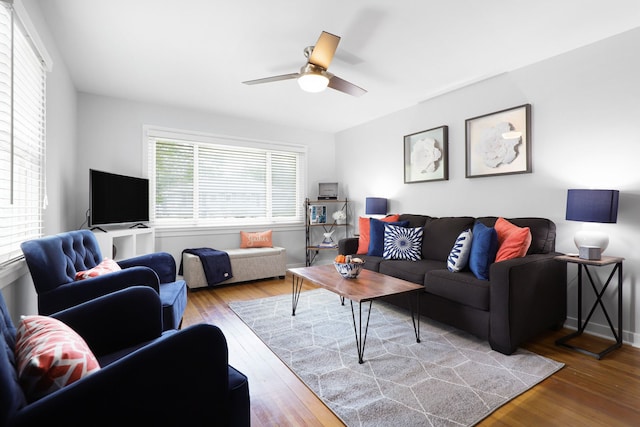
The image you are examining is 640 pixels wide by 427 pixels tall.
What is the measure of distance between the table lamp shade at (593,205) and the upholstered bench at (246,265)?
11.4 ft

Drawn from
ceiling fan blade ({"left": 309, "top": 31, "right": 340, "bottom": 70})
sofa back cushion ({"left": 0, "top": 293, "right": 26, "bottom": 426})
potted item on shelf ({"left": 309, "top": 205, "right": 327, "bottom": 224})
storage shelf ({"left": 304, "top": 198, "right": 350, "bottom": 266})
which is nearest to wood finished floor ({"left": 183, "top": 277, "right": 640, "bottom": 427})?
sofa back cushion ({"left": 0, "top": 293, "right": 26, "bottom": 426})

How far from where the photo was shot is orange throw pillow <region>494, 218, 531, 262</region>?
2545 millimetres

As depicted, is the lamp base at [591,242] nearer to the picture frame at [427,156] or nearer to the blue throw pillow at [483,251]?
the blue throw pillow at [483,251]

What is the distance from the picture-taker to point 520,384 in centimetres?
186

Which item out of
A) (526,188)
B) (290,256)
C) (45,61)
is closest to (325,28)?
(45,61)

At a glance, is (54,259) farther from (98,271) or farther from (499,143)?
(499,143)

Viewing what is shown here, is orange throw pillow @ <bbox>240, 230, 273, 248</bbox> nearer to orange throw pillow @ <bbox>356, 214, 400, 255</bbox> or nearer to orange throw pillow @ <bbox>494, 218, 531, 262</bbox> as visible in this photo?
orange throw pillow @ <bbox>356, 214, 400, 255</bbox>

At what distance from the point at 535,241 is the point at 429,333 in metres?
1.21

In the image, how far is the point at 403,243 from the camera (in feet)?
11.3

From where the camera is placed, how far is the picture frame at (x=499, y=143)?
304 centimetres

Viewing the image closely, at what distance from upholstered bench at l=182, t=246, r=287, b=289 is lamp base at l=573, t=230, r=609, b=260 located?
3452 mm

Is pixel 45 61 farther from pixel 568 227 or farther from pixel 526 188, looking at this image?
pixel 568 227

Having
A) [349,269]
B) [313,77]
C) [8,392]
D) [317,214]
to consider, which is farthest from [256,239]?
[8,392]

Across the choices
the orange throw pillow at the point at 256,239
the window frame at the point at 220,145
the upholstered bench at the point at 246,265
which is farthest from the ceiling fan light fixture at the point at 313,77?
the orange throw pillow at the point at 256,239
